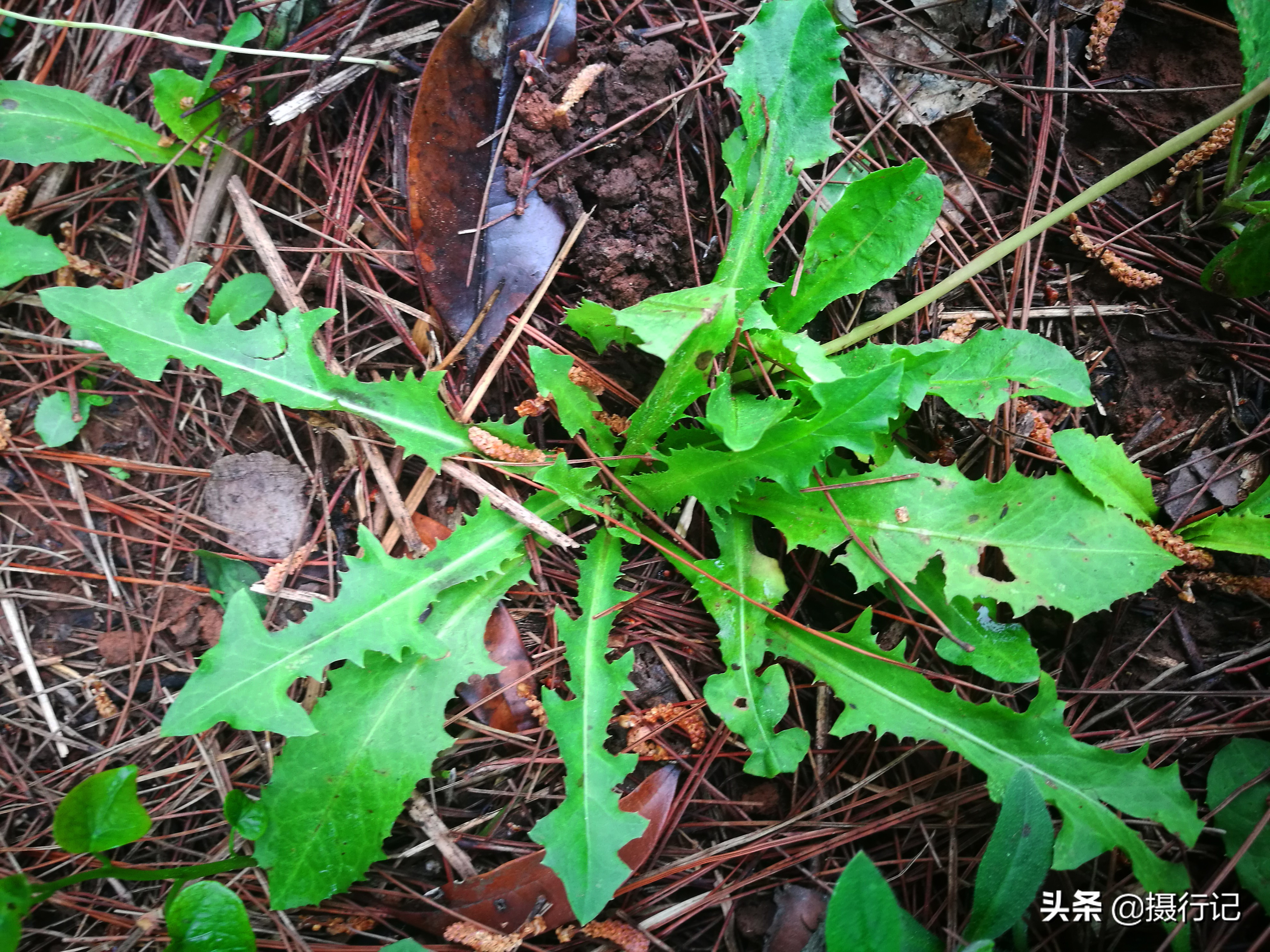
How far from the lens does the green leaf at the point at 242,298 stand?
6.98 feet

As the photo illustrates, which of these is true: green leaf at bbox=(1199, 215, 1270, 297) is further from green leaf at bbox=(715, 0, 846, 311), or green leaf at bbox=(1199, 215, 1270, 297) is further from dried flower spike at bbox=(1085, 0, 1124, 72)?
green leaf at bbox=(715, 0, 846, 311)

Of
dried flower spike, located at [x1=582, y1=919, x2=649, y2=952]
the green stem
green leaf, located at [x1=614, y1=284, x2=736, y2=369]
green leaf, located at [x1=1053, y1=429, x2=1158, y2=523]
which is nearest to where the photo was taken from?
green leaf, located at [x1=614, y1=284, x2=736, y2=369]

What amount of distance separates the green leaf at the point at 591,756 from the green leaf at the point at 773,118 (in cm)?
84

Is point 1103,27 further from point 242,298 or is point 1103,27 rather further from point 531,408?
point 242,298

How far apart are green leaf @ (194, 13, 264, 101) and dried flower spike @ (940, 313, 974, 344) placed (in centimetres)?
216

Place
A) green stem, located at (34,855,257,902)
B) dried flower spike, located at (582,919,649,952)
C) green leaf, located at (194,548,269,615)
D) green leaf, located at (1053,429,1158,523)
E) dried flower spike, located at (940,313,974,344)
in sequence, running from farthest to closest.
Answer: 1. dried flower spike, located at (940,313,974,344)
2. green leaf, located at (194,548,269,615)
3. green leaf, located at (1053,429,1158,523)
4. dried flower spike, located at (582,919,649,952)
5. green stem, located at (34,855,257,902)

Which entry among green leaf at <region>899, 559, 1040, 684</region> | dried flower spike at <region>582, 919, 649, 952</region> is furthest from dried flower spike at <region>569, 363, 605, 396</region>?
dried flower spike at <region>582, 919, 649, 952</region>

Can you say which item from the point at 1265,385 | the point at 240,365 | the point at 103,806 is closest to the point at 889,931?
the point at 103,806

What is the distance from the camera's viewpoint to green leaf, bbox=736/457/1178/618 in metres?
1.91

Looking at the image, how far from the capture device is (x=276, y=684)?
1745 mm

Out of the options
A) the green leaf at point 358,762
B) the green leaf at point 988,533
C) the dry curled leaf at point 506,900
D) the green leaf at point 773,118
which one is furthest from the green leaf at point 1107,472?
the green leaf at point 358,762

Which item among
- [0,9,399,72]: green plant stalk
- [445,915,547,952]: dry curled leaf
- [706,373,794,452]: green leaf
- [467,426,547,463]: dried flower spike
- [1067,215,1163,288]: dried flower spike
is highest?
[0,9,399,72]: green plant stalk

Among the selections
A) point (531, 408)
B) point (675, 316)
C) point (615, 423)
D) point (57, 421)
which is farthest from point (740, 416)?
point (57, 421)

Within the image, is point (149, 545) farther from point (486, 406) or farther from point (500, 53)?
point (500, 53)
